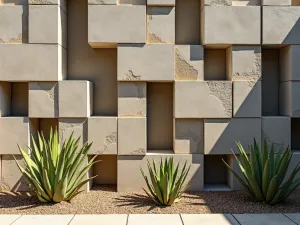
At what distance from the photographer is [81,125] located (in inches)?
169

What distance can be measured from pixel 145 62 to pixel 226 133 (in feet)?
4.81

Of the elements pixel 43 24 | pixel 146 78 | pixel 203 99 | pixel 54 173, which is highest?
pixel 43 24

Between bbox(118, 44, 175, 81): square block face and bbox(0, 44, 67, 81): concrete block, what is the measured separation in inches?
34.5

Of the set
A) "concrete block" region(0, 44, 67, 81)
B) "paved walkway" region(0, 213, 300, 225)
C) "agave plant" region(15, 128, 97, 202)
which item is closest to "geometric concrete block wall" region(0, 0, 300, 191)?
"concrete block" region(0, 44, 67, 81)

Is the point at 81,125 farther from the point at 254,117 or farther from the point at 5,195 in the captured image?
the point at 254,117

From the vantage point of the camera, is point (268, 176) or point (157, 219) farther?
point (268, 176)

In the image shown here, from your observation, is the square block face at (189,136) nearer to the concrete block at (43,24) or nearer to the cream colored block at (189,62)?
the cream colored block at (189,62)

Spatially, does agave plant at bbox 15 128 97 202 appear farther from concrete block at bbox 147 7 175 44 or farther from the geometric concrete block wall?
concrete block at bbox 147 7 175 44

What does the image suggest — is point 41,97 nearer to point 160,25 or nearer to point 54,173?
point 54,173

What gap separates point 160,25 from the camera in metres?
4.33

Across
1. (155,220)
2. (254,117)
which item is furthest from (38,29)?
(254,117)

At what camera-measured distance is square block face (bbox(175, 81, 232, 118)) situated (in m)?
4.31

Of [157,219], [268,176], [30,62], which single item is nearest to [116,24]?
[30,62]

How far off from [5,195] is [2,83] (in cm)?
149
